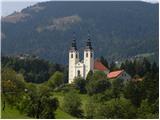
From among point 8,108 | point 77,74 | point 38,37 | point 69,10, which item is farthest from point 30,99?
point 69,10

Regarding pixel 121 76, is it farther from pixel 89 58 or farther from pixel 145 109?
pixel 145 109

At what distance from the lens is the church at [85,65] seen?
73.3 ft

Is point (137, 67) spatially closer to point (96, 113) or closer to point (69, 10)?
point (69, 10)

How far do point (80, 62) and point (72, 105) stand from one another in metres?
10.2

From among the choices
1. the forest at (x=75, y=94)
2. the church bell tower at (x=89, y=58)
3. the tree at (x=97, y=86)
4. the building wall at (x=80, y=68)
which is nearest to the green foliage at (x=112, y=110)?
the forest at (x=75, y=94)

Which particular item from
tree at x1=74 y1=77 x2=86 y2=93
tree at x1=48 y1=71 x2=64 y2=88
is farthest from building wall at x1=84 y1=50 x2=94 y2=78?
tree at x1=74 y1=77 x2=86 y2=93

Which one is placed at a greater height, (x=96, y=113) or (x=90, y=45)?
(x=90, y=45)

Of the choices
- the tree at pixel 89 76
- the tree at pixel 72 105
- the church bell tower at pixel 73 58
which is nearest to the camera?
the tree at pixel 72 105

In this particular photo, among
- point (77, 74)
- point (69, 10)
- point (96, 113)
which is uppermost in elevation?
point (69, 10)

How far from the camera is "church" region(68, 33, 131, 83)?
73.3ft

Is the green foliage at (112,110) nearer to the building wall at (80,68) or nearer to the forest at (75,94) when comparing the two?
the forest at (75,94)

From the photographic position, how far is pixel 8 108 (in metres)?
9.48

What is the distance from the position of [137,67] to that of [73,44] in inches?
125

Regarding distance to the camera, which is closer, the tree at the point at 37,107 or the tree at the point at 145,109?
the tree at the point at 37,107
